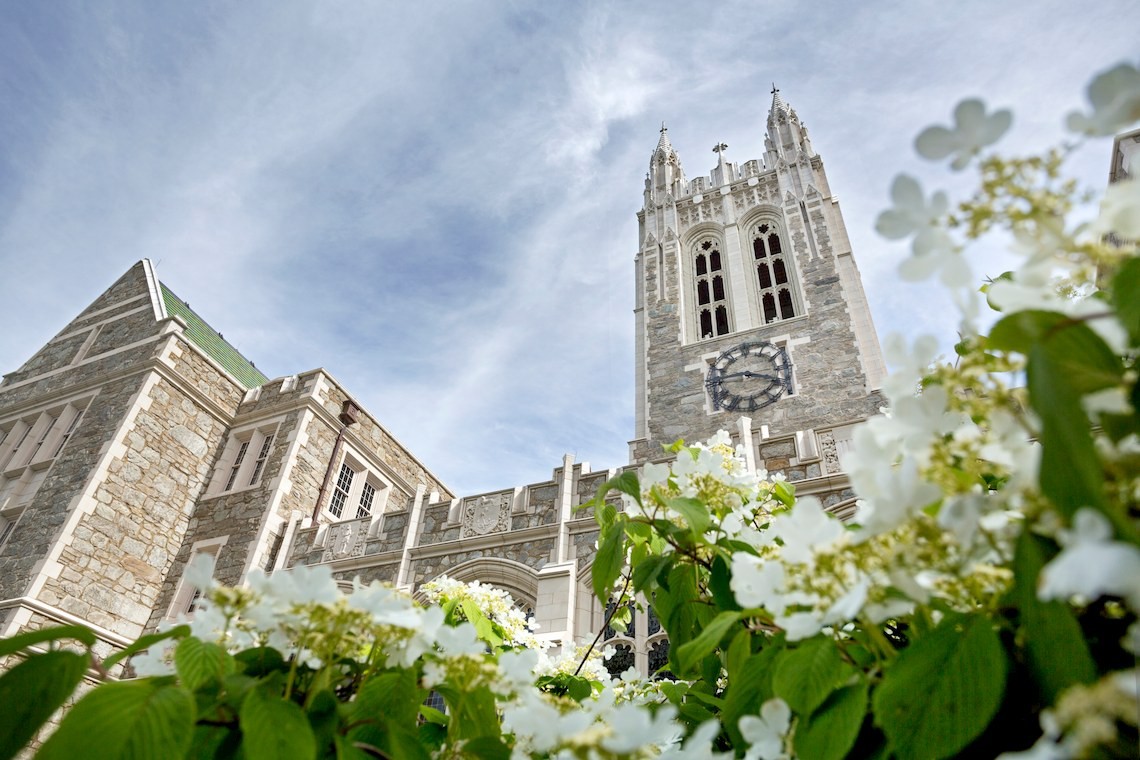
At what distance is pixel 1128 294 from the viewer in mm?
628

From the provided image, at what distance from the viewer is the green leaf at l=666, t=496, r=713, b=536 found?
1.36m

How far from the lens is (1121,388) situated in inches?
24.8

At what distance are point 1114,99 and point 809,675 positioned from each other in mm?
747

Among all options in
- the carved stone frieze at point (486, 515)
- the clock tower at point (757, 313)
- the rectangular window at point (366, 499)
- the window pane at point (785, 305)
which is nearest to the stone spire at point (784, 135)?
the clock tower at point (757, 313)

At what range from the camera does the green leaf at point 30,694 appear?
0.75m

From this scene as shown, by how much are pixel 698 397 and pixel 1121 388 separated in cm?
1301

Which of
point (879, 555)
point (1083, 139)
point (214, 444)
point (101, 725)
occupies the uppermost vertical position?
point (214, 444)

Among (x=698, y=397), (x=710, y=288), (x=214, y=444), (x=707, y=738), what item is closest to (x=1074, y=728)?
(x=707, y=738)

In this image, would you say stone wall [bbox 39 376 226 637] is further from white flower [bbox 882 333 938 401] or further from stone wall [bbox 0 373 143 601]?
white flower [bbox 882 333 938 401]

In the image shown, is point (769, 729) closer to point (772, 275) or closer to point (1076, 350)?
point (1076, 350)

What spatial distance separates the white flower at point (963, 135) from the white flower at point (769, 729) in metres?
0.73

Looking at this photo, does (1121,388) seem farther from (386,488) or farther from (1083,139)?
(386,488)

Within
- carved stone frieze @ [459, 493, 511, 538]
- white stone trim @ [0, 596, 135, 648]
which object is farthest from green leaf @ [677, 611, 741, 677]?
white stone trim @ [0, 596, 135, 648]

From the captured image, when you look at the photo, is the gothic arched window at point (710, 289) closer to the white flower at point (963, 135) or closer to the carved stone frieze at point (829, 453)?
the carved stone frieze at point (829, 453)
